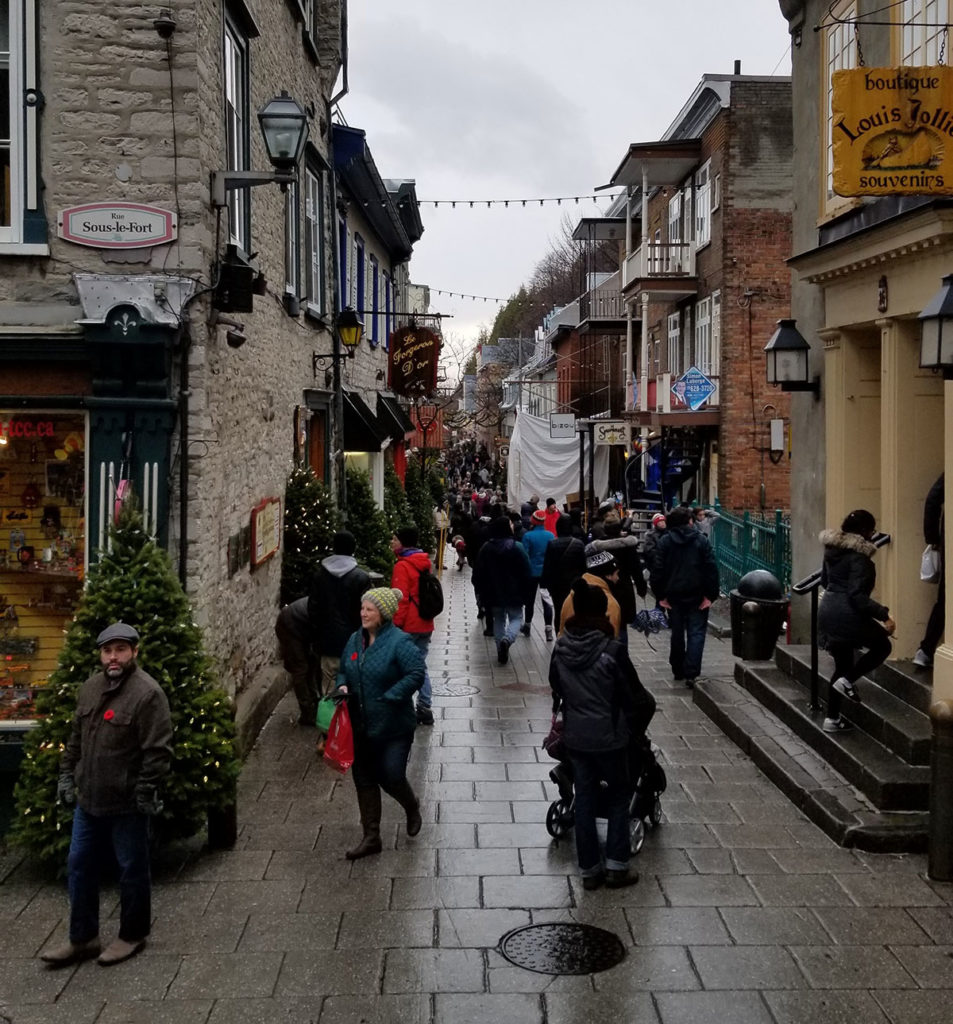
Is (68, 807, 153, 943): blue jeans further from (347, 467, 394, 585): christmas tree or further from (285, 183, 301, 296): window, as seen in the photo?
(347, 467, 394, 585): christmas tree

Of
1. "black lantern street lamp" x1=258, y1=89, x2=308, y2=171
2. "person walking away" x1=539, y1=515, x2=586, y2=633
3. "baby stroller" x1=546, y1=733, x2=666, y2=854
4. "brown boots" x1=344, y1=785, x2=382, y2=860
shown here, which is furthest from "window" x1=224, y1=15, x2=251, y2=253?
"person walking away" x1=539, y1=515, x2=586, y2=633

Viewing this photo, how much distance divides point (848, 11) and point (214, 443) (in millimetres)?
7500

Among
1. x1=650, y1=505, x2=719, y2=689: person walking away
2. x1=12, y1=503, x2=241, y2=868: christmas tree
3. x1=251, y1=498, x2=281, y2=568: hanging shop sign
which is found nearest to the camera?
x1=12, y1=503, x2=241, y2=868: christmas tree

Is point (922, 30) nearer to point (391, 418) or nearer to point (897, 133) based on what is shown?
point (897, 133)

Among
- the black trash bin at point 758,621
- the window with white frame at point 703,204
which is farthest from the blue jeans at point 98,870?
the window with white frame at point 703,204

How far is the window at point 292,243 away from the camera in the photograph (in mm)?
13172

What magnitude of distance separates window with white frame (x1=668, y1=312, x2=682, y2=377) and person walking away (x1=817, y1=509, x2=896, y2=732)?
67.7ft

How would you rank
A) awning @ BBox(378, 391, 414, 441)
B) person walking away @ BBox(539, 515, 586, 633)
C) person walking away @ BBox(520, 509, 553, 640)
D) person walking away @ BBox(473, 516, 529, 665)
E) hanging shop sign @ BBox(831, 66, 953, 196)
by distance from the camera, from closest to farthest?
1. hanging shop sign @ BBox(831, 66, 953, 196)
2. person walking away @ BBox(539, 515, 586, 633)
3. person walking away @ BBox(473, 516, 529, 665)
4. person walking away @ BBox(520, 509, 553, 640)
5. awning @ BBox(378, 391, 414, 441)

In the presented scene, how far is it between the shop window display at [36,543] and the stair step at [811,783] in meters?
5.41

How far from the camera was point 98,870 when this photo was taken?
6.30 meters

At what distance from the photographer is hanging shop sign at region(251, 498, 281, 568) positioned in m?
10.9

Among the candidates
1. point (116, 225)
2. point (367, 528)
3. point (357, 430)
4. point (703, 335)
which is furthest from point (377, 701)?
point (703, 335)

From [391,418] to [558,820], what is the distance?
13.3m

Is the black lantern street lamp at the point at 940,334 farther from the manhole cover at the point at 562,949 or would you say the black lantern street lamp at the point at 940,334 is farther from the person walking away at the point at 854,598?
the manhole cover at the point at 562,949
